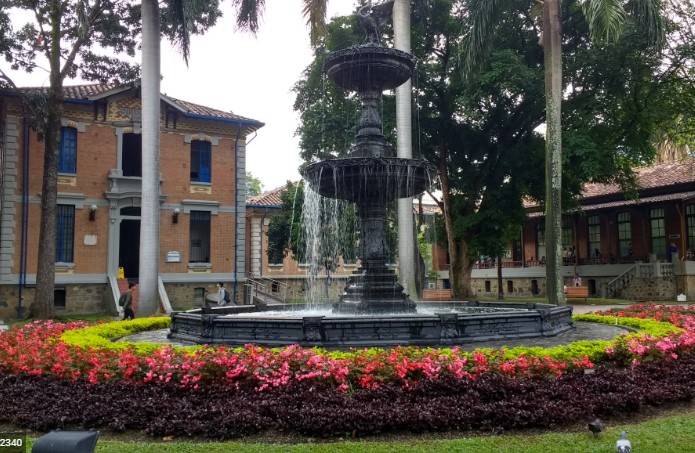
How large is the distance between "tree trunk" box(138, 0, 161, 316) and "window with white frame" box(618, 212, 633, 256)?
91.5ft

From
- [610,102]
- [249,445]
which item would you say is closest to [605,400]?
[249,445]

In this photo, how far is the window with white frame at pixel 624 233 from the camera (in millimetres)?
34875

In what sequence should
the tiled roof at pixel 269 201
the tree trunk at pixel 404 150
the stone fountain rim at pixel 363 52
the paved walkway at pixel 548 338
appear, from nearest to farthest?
the paved walkway at pixel 548 338 → the stone fountain rim at pixel 363 52 → the tree trunk at pixel 404 150 → the tiled roof at pixel 269 201

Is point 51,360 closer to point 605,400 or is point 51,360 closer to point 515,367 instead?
point 515,367

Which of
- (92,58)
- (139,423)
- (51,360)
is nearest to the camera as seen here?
(139,423)

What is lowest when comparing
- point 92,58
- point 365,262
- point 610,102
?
point 365,262

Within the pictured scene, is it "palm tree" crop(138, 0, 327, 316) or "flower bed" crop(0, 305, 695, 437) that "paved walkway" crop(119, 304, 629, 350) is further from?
"palm tree" crop(138, 0, 327, 316)

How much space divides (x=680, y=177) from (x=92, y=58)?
29.2m

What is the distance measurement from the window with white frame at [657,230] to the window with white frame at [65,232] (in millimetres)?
30103

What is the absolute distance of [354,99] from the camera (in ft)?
83.7

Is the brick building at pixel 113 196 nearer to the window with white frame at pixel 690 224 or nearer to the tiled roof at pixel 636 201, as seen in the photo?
the tiled roof at pixel 636 201

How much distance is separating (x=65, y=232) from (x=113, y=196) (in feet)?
7.78

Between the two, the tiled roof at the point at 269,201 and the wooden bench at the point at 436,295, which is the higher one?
the tiled roof at the point at 269,201

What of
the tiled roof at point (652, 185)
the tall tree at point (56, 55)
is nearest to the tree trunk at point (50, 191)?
the tall tree at point (56, 55)
